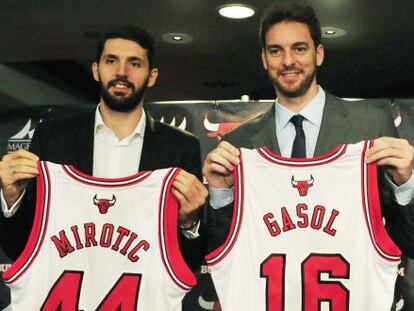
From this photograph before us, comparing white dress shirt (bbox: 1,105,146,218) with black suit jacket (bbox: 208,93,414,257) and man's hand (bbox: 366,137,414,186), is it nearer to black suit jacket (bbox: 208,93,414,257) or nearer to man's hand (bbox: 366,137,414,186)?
black suit jacket (bbox: 208,93,414,257)

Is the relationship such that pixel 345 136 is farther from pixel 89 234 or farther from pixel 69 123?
pixel 69 123

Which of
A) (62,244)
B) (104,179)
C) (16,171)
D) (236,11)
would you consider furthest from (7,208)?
(236,11)

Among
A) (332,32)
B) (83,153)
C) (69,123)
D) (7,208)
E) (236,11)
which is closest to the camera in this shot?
(7,208)

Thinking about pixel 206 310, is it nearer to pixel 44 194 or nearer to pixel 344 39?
pixel 44 194

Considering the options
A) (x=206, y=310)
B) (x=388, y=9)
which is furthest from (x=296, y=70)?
(x=388, y=9)

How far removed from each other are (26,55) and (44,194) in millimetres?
3206

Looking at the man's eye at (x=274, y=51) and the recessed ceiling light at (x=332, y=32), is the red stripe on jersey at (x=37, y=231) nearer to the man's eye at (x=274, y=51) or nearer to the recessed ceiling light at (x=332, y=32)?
the man's eye at (x=274, y=51)

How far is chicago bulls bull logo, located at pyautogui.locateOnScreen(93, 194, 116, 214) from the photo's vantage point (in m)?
2.01

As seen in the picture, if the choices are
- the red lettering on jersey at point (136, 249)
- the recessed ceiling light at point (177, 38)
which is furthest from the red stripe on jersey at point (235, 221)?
the recessed ceiling light at point (177, 38)

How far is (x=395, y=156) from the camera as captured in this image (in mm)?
1857

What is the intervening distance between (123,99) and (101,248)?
59cm

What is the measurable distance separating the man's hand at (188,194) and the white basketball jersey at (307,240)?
130 mm

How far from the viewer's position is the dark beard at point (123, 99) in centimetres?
222

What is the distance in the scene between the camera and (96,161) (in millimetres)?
2213
